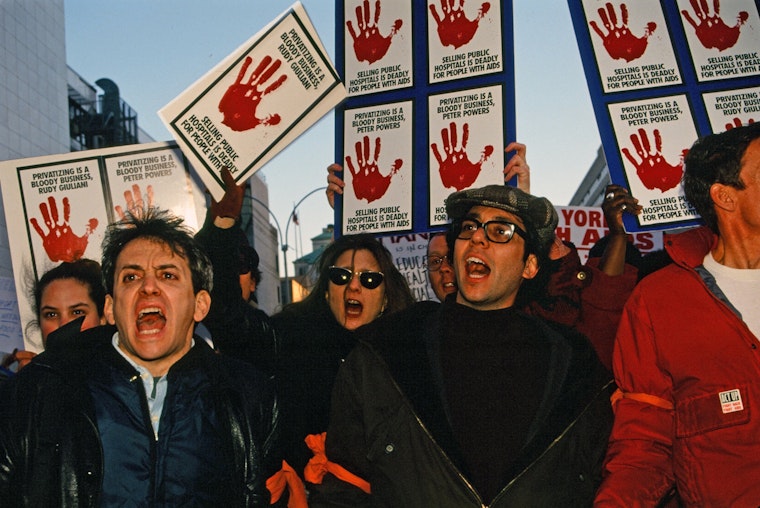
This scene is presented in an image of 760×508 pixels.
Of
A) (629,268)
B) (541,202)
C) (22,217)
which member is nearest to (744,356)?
(541,202)

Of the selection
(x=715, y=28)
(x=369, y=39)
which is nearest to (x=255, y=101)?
(x=369, y=39)

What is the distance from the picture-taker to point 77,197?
5035 millimetres

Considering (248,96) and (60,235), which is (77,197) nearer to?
(60,235)

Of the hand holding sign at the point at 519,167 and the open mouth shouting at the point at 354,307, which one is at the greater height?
the hand holding sign at the point at 519,167

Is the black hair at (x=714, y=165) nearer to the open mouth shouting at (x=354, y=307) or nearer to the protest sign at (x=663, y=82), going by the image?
the protest sign at (x=663, y=82)

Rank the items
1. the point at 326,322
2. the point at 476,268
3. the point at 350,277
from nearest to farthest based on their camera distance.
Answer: the point at 476,268
the point at 326,322
the point at 350,277

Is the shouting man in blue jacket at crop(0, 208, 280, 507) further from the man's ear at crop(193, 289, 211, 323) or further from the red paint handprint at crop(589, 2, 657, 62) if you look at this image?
the red paint handprint at crop(589, 2, 657, 62)

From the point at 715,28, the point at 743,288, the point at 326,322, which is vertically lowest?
the point at 743,288

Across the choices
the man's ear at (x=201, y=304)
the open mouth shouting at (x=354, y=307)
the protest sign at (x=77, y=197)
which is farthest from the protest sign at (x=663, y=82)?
the protest sign at (x=77, y=197)

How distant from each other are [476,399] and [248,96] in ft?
7.16

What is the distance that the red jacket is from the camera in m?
2.60

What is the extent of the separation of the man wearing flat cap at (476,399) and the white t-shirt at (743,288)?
1.78ft

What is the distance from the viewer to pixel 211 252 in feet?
11.8

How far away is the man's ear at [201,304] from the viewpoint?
303cm
